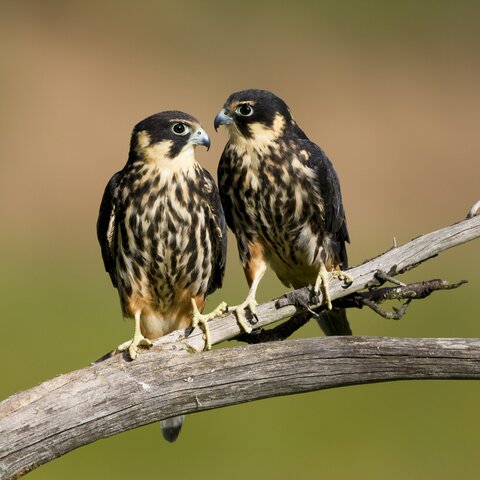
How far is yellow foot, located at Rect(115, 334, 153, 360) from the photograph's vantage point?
563 cm

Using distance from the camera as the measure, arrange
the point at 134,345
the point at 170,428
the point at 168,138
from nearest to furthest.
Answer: the point at 134,345
the point at 168,138
the point at 170,428

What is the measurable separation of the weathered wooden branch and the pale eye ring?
1147mm

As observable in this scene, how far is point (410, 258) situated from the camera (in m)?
5.78

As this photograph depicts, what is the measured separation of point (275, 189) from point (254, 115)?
37cm

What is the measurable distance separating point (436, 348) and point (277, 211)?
1.27m

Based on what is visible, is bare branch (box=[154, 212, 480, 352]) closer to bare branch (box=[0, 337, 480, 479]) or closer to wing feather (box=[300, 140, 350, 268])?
bare branch (box=[0, 337, 480, 479])

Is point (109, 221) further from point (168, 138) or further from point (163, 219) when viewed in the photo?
point (168, 138)

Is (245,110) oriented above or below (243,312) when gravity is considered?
above

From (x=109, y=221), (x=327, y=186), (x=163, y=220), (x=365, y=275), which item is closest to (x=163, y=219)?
(x=163, y=220)

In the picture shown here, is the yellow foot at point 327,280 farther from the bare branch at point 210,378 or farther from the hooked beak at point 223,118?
the hooked beak at point 223,118

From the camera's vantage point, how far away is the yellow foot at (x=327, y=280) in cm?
592

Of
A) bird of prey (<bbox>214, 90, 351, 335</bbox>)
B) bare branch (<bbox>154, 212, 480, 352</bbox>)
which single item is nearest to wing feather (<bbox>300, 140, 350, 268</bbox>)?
bird of prey (<bbox>214, 90, 351, 335</bbox>)

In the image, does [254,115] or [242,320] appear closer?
[242,320]

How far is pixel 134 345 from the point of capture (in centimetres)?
575
